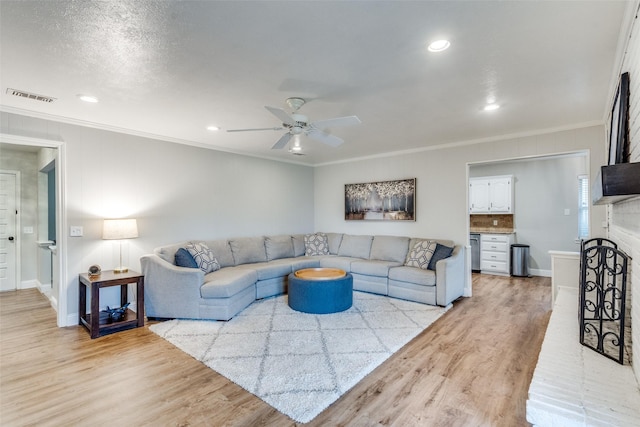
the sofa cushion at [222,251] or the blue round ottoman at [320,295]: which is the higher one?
the sofa cushion at [222,251]

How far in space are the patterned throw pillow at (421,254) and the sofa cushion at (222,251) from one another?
9.48ft

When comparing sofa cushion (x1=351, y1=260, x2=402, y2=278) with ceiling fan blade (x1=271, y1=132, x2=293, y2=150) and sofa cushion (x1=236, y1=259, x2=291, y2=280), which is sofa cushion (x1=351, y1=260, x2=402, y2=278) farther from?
ceiling fan blade (x1=271, y1=132, x2=293, y2=150)

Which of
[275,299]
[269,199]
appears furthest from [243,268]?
[269,199]

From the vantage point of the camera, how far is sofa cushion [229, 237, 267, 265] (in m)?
5.03

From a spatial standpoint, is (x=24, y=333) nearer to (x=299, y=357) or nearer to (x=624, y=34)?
(x=299, y=357)

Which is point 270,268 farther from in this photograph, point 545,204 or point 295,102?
point 545,204

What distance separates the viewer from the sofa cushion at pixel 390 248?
17.0 feet

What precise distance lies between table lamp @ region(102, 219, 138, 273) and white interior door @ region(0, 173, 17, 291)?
9.92 feet

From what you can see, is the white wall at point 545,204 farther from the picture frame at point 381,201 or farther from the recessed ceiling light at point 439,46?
the recessed ceiling light at point 439,46

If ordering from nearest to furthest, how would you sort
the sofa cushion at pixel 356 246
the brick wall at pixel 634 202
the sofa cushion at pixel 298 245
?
the brick wall at pixel 634 202 < the sofa cushion at pixel 356 246 < the sofa cushion at pixel 298 245

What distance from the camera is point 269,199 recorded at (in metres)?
6.04

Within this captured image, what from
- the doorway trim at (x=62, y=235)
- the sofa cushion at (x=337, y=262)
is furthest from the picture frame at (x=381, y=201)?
the doorway trim at (x=62, y=235)

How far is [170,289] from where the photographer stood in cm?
372

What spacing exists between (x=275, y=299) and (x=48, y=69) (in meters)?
3.62
